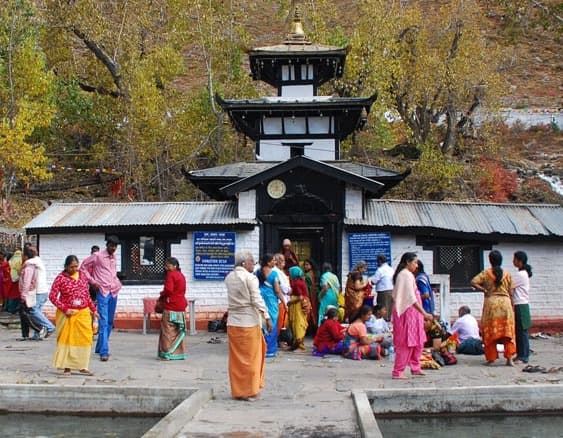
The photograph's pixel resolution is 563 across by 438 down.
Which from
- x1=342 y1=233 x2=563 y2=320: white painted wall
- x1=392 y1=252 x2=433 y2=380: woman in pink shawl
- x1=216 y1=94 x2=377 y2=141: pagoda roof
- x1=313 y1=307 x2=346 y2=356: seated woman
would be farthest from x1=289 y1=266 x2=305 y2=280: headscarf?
x1=216 y1=94 x2=377 y2=141: pagoda roof

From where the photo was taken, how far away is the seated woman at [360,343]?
1421 centimetres

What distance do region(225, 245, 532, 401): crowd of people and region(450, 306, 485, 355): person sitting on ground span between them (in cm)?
2

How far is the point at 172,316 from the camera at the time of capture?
13688mm

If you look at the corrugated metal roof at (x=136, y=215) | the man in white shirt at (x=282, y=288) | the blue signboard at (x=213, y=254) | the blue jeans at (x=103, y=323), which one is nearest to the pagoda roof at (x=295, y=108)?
the corrugated metal roof at (x=136, y=215)

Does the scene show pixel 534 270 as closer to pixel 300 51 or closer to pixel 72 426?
pixel 300 51

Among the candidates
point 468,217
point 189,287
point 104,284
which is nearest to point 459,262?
point 468,217

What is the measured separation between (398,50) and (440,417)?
92.9 feet

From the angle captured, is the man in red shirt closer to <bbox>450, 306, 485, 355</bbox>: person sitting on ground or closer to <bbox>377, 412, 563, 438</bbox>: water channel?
<bbox>377, 412, 563, 438</bbox>: water channel

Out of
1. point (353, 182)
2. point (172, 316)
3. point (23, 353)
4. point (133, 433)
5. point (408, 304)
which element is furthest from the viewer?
point (353, 182)

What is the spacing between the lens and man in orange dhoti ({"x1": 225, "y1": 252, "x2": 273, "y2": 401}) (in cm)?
1034

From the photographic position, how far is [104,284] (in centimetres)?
1412

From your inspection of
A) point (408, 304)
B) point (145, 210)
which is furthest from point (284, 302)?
point (145, 210)

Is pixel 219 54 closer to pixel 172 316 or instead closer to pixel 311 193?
pixel 311 193

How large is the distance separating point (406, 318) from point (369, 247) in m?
6.45
